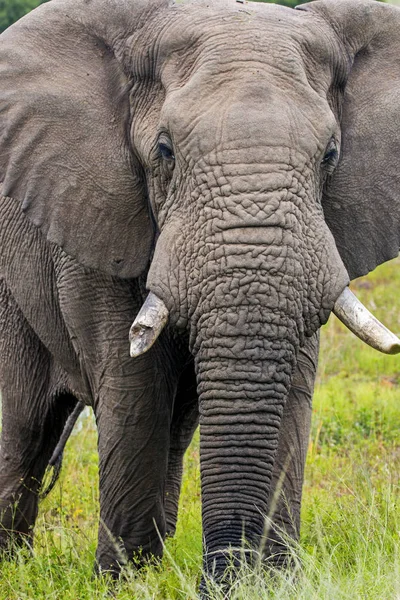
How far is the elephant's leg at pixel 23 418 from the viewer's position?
6.74m

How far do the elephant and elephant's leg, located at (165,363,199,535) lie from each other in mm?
39

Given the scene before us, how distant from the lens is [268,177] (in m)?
4.79

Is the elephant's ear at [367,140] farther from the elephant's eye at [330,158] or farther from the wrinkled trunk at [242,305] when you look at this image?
Result: the wrinkled trunk at [242,305]

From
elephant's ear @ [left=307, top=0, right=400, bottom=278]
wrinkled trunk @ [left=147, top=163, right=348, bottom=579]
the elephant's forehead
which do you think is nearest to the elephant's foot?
wrinkled trunk @ [left=147, top=163, right=348, bottom=579]

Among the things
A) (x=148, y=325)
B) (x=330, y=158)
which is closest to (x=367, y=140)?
(x=330, y=158)

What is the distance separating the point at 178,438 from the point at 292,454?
1483 mm

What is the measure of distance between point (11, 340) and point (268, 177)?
2.35 metres

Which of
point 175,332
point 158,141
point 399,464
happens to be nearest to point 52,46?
point 158,141

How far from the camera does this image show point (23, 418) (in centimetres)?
685

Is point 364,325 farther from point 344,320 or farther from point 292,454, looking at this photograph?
point 292,454

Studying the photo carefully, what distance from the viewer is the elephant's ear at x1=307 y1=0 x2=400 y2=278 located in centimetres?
546

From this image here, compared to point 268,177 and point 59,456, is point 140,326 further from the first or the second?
point 59,456

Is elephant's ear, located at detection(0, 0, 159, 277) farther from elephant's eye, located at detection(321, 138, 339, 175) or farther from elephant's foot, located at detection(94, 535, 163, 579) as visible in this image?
elephant's foot, located at detection(94, 535, 163, 579)

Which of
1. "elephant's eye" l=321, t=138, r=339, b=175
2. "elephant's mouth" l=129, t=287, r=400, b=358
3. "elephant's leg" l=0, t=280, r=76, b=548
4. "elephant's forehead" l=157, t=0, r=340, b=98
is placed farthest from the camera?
"elephant's leg" l=0, t=280, r=76, b=548
